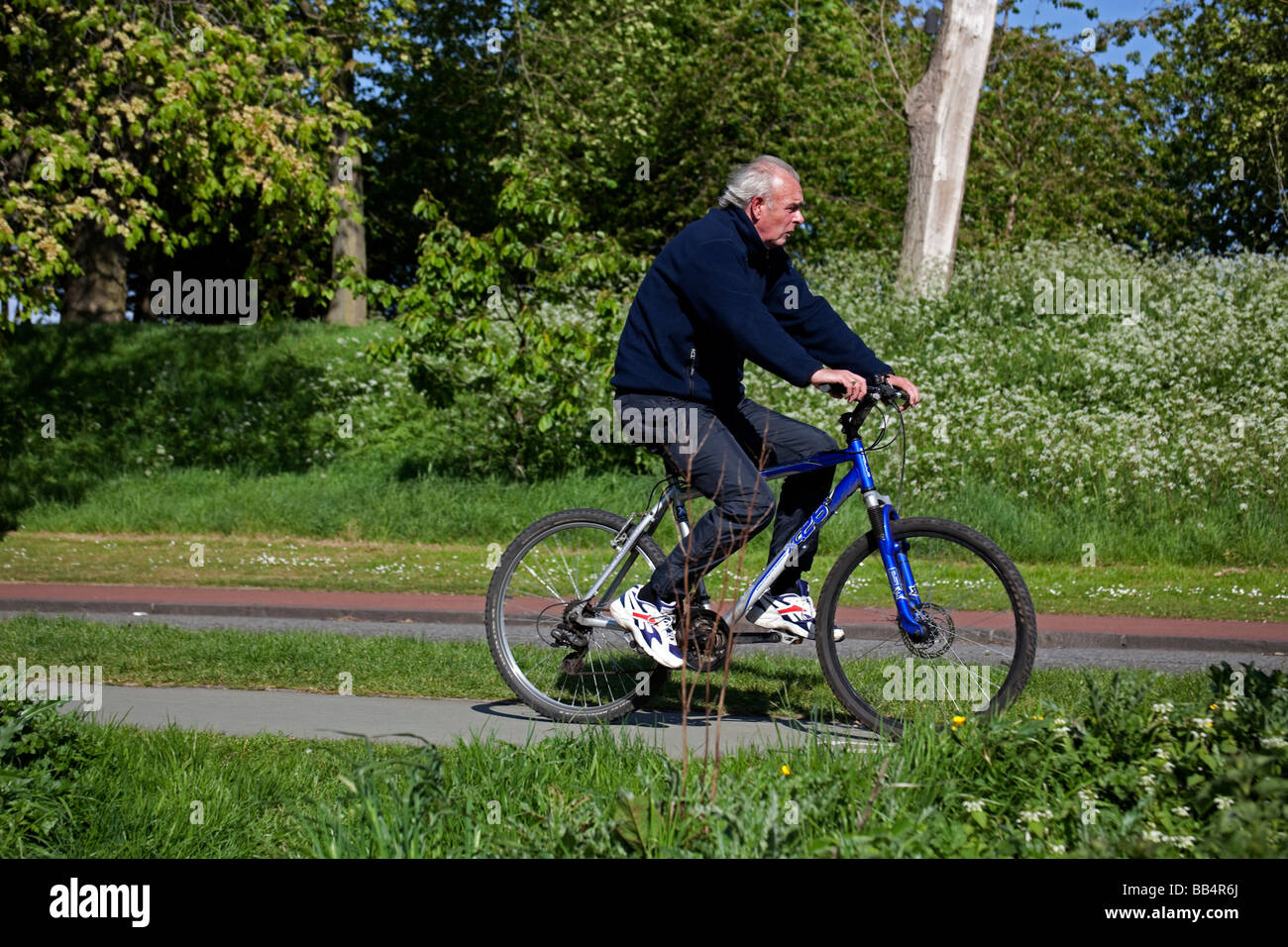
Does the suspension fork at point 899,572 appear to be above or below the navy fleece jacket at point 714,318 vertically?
below

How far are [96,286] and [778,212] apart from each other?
786 inches

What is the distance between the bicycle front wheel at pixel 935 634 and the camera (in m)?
4.80

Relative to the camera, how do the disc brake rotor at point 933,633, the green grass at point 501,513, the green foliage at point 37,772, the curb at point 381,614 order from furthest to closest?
the green grass at point 501,513 → the curb at point 381,614 → the disc brake rotor at point 933,633 → the green foliage at point 37,772

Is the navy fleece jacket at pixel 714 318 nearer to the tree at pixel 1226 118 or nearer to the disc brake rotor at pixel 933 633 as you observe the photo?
the disc brake rotor at pixel 933 633

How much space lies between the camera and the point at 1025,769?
3598mm


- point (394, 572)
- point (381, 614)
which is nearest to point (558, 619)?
point (381, 614)

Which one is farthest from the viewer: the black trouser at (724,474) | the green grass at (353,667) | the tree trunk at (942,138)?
the tree trunk at (942,138)

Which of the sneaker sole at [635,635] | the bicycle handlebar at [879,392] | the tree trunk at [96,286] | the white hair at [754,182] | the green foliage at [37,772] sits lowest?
the green foliage at [37,772]

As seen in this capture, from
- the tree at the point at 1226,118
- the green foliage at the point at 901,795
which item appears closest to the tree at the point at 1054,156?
the tree at the point at 1226,118

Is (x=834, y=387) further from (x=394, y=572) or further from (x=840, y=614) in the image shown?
(x=394, y=572)

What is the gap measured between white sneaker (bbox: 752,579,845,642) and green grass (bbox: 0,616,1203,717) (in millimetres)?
406

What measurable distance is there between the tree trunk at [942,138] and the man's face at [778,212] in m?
13.1

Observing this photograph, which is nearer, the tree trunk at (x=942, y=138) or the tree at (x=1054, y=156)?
the tree trunk at (x=942, y=138)

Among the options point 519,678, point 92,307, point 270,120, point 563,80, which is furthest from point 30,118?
point 563,80
